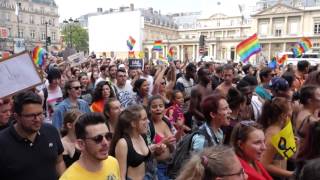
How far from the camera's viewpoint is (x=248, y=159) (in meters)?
2.95

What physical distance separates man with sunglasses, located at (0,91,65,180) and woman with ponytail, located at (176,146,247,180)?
1445 mm

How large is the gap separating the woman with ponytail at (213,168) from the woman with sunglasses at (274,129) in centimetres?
135

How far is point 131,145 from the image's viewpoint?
135 inches

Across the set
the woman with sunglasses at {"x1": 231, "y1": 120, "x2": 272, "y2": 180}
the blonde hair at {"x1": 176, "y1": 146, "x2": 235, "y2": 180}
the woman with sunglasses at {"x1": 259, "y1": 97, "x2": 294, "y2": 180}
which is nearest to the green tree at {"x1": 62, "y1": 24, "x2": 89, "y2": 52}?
the woman with sunglasses at {"x1": 259, "y1": 97, "x2": 294, "y2": 180}

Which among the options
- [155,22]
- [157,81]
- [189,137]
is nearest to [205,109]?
[189,137]

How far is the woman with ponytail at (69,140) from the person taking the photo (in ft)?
12.0

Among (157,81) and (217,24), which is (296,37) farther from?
(157,81)

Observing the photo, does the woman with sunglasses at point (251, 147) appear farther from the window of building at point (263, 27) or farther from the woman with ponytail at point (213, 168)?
the window of building at point (263, 27)

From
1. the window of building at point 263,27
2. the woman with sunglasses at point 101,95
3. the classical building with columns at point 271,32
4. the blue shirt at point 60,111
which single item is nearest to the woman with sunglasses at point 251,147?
the blue shirt at point 60,111

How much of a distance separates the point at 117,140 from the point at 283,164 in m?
1.64

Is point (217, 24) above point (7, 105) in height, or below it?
above

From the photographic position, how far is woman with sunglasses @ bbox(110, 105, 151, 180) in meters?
3.36

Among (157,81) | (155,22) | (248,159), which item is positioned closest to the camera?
(248,159)

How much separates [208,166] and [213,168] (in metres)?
0.03
